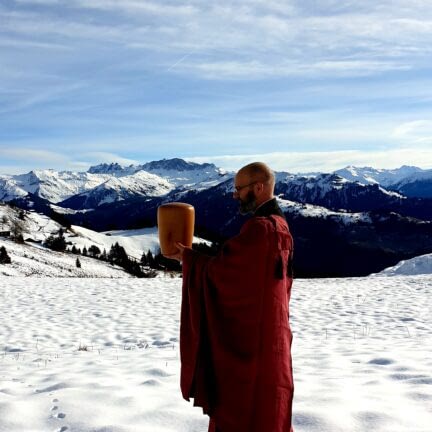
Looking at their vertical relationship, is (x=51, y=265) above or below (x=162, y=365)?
below

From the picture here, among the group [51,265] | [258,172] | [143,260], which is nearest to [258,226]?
[258,172]

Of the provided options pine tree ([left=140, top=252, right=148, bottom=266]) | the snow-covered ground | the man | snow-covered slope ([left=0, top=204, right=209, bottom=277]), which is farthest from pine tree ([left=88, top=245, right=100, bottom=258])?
the man

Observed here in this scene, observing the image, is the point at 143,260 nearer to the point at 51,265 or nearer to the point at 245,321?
the point at 51,265

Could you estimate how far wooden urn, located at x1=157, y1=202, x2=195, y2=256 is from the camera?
162 inches

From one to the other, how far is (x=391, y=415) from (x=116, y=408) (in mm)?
3317

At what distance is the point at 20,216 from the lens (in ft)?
437

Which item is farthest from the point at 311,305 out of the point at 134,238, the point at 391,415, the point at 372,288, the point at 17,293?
the point at 134,238

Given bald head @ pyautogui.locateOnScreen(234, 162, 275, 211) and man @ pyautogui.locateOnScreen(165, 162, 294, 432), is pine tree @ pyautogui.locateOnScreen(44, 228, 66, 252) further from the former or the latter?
bald head @ pyautogui.locateOnScreen(234, 162, 275, 211)

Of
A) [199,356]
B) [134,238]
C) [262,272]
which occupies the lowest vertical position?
[134,238]

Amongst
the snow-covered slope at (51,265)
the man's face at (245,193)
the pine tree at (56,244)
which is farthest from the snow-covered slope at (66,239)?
the man's face at (245,193)

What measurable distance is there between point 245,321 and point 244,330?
0.27 ft

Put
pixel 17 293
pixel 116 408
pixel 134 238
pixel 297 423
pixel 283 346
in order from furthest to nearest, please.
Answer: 1. pixel 134 238
2. pixel 17 293
3. pixel 116 408
4. pixel 297 423
5. pixel 283 346

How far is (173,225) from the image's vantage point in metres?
4.11

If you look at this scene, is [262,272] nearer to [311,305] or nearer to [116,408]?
[116,408]
